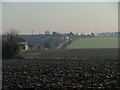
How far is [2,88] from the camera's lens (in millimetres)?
11602

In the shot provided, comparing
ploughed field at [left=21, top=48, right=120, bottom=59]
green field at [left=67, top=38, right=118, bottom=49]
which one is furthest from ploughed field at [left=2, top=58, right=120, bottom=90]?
green field at [left=67, top=38, right=118, bottom=49]

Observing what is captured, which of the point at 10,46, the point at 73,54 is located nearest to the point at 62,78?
the point at 10,46

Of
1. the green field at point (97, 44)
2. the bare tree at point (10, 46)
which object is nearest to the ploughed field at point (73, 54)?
the bare tree at point (10, 46)

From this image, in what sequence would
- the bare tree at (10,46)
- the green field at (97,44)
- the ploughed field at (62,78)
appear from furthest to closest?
1. the green field at (97,44)
2. the bare tree at (10,46)
3. the ploughed field at (62,78)

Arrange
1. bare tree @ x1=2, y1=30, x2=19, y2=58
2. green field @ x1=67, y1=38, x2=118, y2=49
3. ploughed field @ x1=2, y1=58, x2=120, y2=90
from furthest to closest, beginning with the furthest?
green field @ x1=67, y1=38, x2=118, y2=49 < bare tree @ x1=2, y1=30, x2=19, y2=58 < ploughed field @ x1=2, y1=58, x2=120, y2=90

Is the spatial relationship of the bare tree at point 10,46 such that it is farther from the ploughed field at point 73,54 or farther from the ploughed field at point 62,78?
the ploughed field at point 62,78

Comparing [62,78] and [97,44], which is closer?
[62,78]

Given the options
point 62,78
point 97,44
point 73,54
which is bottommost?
point 73,54

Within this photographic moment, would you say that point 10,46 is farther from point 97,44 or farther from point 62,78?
point 97,44

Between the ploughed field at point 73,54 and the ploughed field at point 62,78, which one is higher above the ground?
the ploughed field at point 62,78

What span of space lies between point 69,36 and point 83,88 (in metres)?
102

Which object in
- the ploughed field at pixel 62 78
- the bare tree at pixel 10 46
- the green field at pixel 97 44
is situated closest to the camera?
the ploughed field at pixel 62 78

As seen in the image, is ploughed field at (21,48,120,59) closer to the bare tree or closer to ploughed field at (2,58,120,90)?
the bare tree

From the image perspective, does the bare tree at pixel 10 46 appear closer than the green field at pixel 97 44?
Yes
